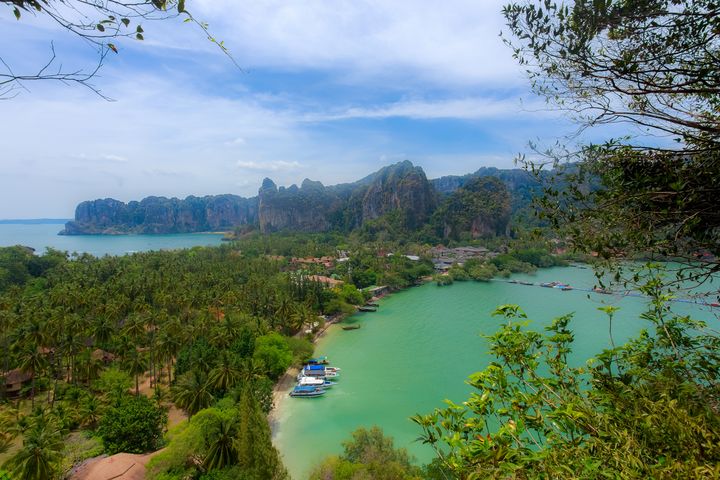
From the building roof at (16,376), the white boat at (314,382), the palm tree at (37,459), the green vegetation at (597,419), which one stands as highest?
the green vegetation at (597,419)

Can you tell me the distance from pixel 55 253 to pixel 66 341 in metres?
33.6

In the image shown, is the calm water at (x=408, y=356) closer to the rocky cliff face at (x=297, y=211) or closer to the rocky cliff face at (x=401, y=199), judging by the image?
the rocky cliff face at (x=401, y=199)

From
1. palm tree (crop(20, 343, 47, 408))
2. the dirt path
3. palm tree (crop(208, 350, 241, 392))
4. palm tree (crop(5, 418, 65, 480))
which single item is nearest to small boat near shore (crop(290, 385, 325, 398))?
palm tree (crop(208, 350, 241, 392))

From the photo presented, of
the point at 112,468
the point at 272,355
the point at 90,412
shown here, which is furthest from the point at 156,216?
the point at 112,468

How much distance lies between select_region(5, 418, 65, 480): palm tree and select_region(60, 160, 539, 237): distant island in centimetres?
3647

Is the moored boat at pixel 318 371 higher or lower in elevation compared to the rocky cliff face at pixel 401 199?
lower

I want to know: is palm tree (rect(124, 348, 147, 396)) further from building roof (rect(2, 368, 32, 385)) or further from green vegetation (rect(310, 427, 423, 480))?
green vegetation (rect(310, 427, 423, 480))

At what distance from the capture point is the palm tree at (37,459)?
8.24m

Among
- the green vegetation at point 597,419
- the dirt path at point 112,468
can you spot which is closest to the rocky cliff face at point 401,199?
the dirt path at point 112,468

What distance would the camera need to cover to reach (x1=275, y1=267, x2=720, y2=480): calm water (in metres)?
13.0

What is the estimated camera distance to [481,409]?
2.02 metres

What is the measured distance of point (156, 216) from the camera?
12888cm

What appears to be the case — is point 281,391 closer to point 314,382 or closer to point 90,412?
point 314,382

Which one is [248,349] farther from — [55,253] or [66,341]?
[55,253]
